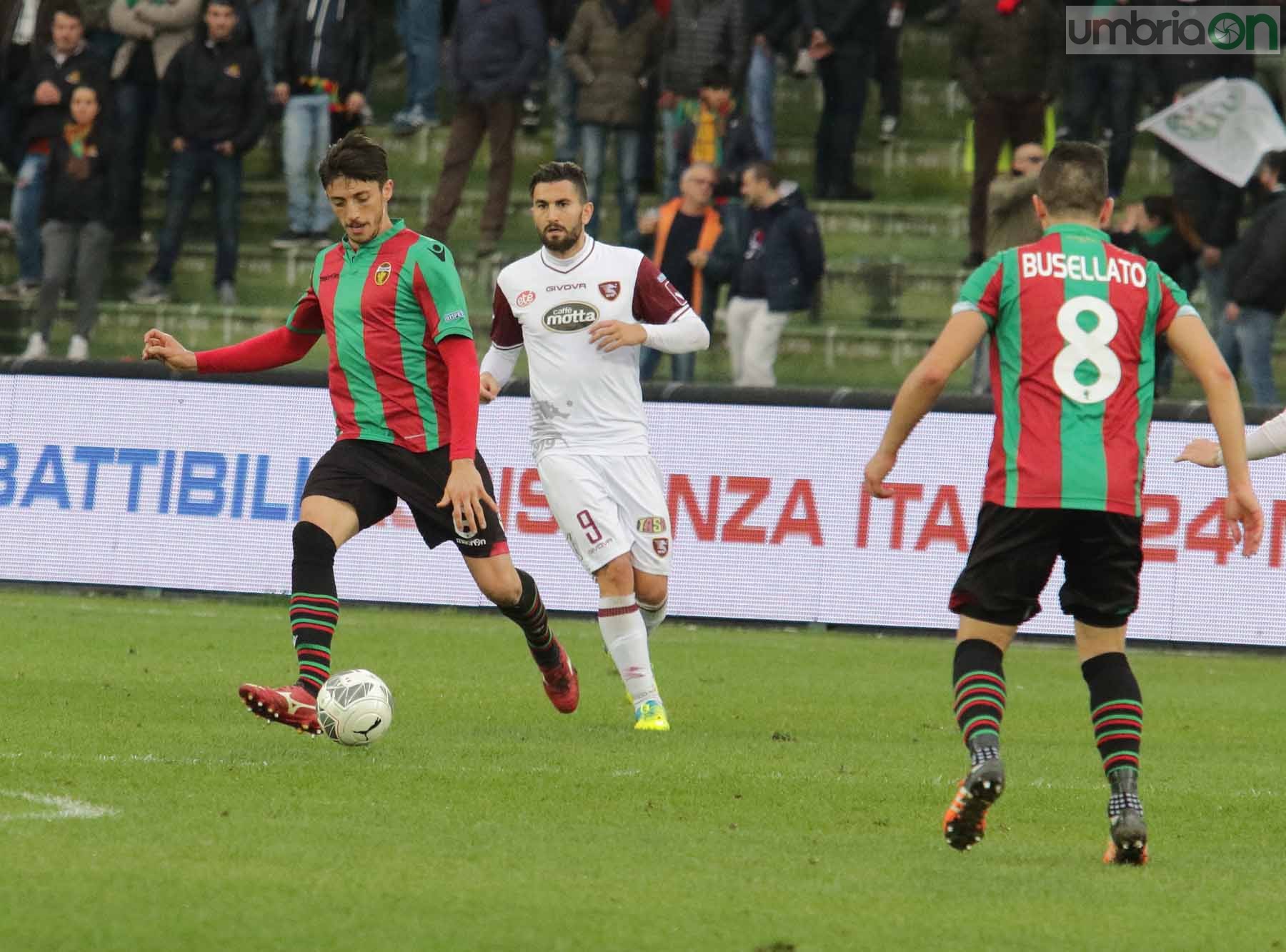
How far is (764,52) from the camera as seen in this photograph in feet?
61.4

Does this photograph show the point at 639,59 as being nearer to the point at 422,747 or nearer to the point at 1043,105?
the point at 1043,105

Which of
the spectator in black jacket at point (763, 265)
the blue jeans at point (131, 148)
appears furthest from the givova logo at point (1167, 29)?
the blue jeans at point (131, 148)

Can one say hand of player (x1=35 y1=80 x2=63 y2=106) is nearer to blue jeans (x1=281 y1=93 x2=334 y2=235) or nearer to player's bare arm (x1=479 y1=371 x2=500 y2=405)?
blue jeans (x1=281 y1=93 x2=334 y2=235)

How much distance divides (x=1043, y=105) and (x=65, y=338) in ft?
27.6

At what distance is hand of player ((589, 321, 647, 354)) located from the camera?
28.7ft

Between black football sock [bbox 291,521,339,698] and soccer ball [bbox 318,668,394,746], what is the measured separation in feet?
0.53

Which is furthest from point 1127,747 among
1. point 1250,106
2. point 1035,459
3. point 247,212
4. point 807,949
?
point 247,212

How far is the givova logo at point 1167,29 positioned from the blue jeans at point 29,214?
28.1ft

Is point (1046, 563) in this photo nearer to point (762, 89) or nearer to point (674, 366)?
point (674, 366)

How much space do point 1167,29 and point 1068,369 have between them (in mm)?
11902

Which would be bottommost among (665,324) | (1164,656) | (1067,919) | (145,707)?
(1164,656)

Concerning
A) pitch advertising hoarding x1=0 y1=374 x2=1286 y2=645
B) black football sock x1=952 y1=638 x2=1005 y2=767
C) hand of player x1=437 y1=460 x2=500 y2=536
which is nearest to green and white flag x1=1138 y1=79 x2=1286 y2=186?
pitch advertising hoarding x1=0 y1=374 x2=1286 y2=645

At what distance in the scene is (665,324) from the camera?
9.09 metres

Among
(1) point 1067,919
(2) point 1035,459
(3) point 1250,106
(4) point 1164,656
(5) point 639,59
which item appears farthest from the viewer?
(5) point 639,59
